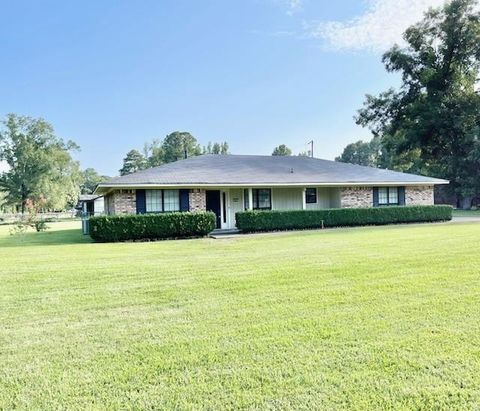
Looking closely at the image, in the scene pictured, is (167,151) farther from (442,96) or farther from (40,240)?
(40,240)

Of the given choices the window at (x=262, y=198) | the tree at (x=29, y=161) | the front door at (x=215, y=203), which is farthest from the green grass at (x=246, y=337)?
the tree at (x=29, y=161)

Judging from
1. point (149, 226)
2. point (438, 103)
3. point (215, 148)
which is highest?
point (215, 148)

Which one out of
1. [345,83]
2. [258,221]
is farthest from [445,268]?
[345,83]

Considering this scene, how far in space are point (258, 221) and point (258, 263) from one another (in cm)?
855

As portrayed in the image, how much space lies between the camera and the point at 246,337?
12.8 ft

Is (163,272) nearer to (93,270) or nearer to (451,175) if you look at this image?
(93,270)

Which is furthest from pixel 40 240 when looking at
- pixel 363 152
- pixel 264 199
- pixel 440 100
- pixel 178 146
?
pixel 363 152

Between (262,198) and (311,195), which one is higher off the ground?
(311,195)

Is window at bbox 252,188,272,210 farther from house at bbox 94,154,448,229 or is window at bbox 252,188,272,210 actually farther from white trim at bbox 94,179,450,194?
white trim at bbox 94,179,450,194

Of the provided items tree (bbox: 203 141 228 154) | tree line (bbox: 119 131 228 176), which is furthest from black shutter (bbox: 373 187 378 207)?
tree (bbox: 203 141 228 154)

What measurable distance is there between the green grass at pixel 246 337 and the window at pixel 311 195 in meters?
13.8

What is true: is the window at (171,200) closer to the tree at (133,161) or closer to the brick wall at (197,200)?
the brick wall at (197,200)

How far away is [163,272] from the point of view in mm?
7555

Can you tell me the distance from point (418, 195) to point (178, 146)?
4744 cm
